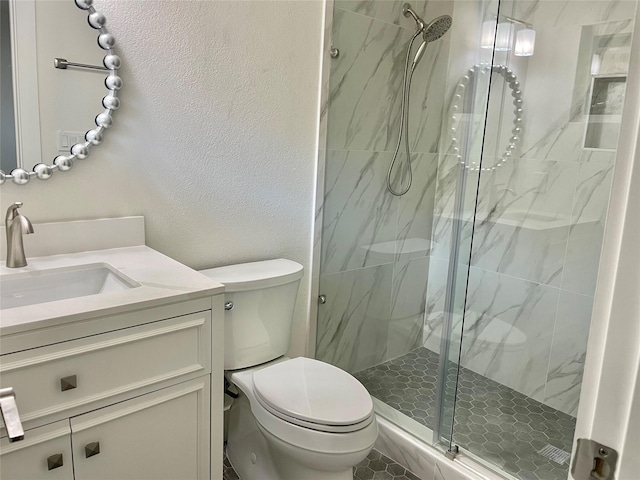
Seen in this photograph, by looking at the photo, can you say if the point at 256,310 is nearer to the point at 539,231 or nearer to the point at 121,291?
the point at 121,291

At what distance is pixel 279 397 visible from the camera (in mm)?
1622

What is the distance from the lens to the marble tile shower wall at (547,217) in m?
2.11

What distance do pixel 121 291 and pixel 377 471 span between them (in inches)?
51.5

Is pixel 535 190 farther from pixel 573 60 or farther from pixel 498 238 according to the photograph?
pixel 573 60

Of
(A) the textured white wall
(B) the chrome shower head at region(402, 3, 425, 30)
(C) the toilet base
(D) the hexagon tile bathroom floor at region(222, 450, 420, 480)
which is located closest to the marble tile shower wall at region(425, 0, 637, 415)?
(B) the chrome shower head at region(402, 3, 425, 30)

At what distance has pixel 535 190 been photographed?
2.31 metres

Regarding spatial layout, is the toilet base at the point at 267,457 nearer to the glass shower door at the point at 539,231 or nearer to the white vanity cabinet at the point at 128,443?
the white vanity cabinet at the point at 128,443

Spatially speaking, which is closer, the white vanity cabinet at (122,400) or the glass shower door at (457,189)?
the white vanity cabinet at (122,400)

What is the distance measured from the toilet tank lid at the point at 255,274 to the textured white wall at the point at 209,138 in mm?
110

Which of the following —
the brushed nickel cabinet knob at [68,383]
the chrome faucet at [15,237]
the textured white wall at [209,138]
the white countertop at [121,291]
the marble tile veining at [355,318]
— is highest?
the textured white wall at [209,138]

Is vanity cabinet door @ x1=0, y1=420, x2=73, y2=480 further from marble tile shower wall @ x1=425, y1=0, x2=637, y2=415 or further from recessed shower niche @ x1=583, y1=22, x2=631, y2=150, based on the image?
recessed shower niche @ x1=583, y1=22, x2=631, y2=150

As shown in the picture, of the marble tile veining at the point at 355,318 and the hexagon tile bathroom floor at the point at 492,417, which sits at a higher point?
the marble tile veining at the point at 355,318

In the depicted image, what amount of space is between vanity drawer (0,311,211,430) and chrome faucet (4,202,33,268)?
44 centimetres

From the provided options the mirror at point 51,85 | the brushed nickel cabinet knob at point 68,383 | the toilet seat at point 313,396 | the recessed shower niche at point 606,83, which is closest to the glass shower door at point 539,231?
the recessed shower niche at point 606,83
